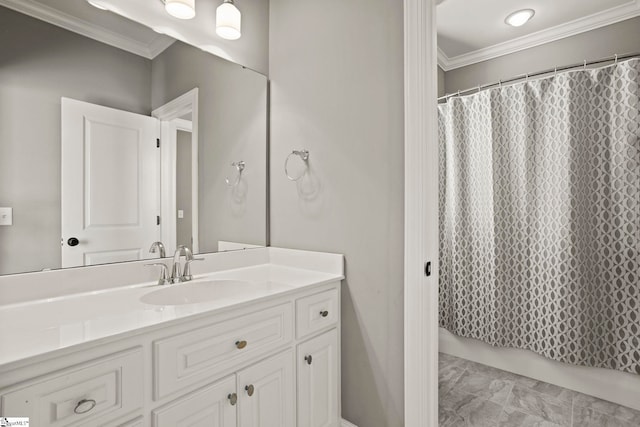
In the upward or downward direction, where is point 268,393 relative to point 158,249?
downward

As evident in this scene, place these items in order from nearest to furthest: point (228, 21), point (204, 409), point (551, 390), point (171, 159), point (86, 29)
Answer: point (204, 409) → point (86, 29) → point (171, 159) → point (228, 21) → point (551, 390)

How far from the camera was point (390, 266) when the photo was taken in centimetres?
148

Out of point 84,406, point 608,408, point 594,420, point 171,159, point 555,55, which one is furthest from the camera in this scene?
point 555,55

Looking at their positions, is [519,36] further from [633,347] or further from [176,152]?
[176,152]

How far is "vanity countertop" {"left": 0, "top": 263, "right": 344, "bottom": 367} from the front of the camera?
2.62 ft

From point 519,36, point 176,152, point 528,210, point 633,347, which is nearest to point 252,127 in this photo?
point 176,152

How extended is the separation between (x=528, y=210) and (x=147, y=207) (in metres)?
2.31

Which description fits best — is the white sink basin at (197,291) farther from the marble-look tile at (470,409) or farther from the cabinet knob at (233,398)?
the marble-look tile at (470,409)

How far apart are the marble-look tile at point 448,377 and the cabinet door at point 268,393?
3.96 ft

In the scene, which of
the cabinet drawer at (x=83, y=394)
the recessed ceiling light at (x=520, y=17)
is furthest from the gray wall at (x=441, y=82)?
the cabinet drawer at (x=83, y=394)

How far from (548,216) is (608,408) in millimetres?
1146

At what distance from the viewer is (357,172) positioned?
5.19 ft

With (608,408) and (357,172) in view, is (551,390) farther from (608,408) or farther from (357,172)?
(357,172)

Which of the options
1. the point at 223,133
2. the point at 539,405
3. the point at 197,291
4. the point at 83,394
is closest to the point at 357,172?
the point at 223,133
